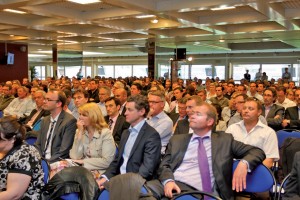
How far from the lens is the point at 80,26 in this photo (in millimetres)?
12977

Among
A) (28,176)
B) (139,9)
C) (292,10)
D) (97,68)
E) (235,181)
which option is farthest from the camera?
(97,68)

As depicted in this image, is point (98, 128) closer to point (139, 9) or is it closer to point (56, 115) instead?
point (56, 115)

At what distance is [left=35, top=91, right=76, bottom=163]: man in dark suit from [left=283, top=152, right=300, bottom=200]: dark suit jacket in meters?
2.38

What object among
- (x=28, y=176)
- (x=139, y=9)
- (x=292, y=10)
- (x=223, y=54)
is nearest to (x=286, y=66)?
(x=223, y=54)

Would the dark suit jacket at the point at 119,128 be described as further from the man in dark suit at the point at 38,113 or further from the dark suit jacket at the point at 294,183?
the dark suit jacket at the point at 294,183

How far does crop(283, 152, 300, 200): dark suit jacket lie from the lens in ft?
8.51

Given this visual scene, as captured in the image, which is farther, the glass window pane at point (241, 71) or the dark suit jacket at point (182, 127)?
the glass window pane at point (241, 71)

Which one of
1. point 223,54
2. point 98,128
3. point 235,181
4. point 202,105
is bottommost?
point 235,181

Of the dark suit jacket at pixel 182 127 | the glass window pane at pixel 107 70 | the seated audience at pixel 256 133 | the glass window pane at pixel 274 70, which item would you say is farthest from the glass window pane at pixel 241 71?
the seated audience at pixel 256 133

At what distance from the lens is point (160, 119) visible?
461 centimetres

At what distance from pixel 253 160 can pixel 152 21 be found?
30.2 feet

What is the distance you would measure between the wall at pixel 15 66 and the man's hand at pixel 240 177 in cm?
1595

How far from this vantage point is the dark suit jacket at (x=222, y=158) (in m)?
2.77

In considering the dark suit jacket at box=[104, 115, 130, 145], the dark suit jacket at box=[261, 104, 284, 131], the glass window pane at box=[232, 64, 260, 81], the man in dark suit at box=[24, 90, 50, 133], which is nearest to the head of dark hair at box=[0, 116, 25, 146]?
the dark suit jacket at box=[104, 115, 130, 145]
